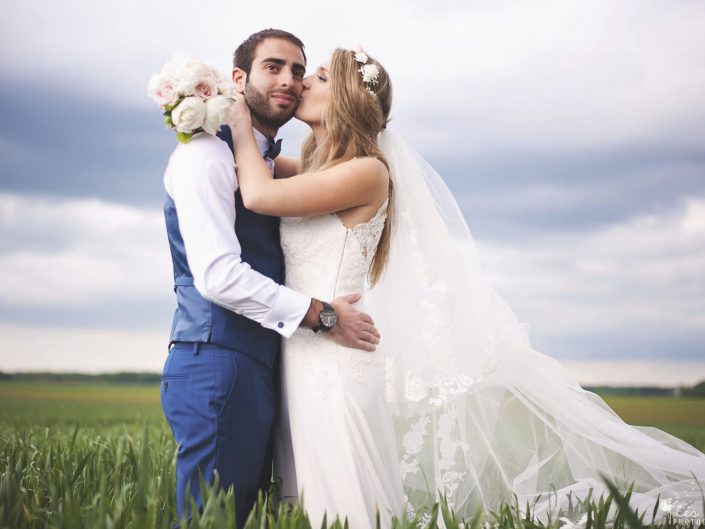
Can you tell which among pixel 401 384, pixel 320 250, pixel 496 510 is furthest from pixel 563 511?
pixel 320 250

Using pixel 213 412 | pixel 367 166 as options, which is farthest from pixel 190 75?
pixel 213 412

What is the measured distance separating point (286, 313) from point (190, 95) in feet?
3.57

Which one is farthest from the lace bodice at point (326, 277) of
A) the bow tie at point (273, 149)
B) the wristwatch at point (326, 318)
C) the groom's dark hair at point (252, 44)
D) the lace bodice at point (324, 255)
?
the groom's dark hair at point (252, 44)

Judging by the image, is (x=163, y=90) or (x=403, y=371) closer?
(x=163, y=90)

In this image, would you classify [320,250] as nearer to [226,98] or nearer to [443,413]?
[226,98]

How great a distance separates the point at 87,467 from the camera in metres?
4.75

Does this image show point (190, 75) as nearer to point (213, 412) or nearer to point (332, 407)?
point (213, 412)

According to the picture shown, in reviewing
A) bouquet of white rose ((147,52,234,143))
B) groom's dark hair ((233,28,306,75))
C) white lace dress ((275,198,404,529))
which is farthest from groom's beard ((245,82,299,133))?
white lace dress ((275,198,404,529))

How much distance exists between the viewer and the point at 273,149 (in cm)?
419

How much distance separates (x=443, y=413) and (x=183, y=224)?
1.99 metres

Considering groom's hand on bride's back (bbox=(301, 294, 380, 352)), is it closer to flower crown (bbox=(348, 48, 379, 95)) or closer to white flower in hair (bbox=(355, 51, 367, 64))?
flower crown (bbox=(348, 48, 379, 95))

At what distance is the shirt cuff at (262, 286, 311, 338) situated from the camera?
3.48 meters

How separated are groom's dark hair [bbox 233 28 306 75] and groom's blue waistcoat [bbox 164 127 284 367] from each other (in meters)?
0.66

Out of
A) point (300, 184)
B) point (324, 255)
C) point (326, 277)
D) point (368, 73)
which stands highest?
point (368, 73)
